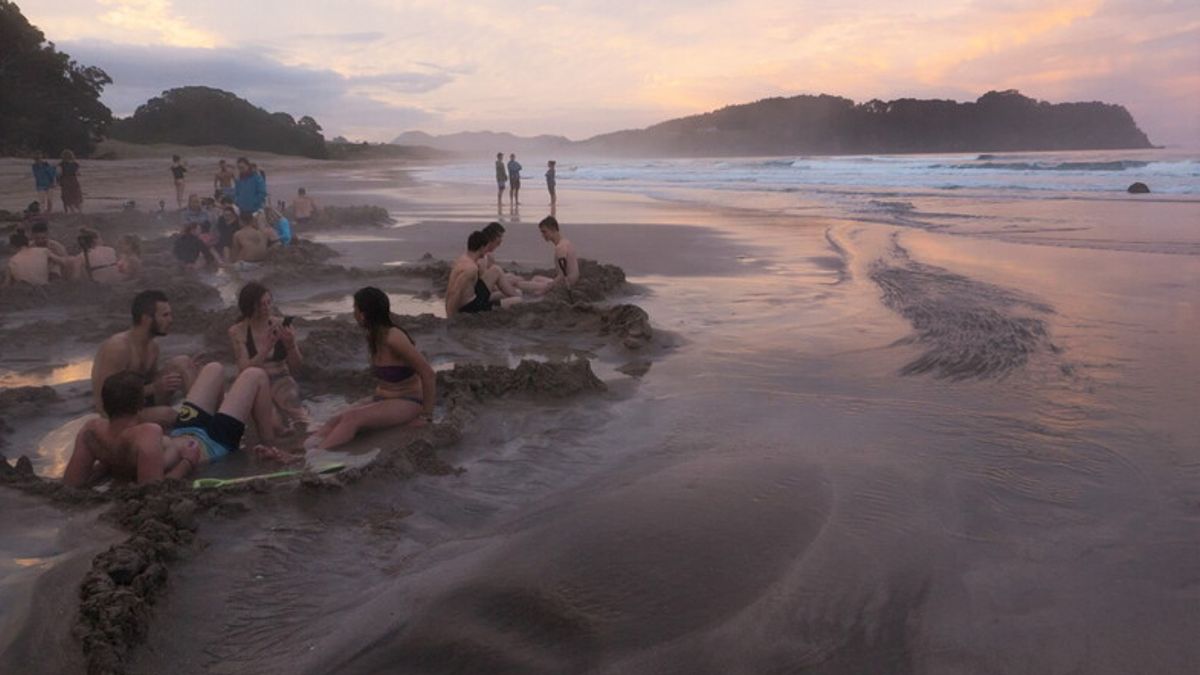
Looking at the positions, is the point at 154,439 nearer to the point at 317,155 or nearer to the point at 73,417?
the point at 73,417

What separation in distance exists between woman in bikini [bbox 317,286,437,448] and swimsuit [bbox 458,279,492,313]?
3141 mm

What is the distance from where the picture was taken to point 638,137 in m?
168

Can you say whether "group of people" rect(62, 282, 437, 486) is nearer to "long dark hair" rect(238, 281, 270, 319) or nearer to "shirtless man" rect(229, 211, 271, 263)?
"long dark hair" rect(238, 281, 270, 319)

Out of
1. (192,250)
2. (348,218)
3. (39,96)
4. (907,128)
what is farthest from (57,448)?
(907,128)

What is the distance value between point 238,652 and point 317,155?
74.4 meters

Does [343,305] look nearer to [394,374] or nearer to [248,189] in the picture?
[394,374]

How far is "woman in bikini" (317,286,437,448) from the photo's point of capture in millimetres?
5504

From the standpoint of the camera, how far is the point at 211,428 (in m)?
5.25

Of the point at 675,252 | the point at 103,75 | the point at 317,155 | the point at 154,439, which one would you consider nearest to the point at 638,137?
the point at 317,155

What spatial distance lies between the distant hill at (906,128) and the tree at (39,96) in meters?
89.2

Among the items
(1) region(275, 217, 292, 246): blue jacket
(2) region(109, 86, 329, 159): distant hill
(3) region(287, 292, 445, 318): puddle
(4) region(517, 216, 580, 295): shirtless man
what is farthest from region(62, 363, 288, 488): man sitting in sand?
(2) region(109, 86, 329, 159): distant hill

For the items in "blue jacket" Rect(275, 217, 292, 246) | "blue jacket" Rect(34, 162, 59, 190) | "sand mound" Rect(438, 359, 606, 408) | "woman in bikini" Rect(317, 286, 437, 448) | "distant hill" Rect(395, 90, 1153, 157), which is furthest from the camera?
"distant hill" Rect(395, 90, 1153, 157)

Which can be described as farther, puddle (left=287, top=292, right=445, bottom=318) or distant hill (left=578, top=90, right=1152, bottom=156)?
distant hill (left=578, top=90, right=1152, bottom=156)

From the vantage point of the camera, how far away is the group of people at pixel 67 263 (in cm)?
1012
